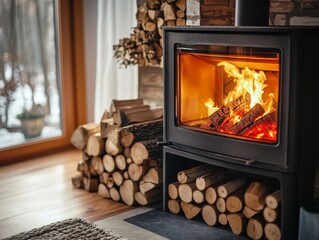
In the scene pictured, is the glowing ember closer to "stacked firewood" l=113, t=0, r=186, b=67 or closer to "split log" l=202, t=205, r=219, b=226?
"split log" l=202, t=205, r=219, b=226

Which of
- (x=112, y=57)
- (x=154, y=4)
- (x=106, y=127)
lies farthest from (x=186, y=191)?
(x=112, y=57)

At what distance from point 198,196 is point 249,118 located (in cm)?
49

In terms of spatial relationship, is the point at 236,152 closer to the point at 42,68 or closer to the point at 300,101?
the point at 300,101

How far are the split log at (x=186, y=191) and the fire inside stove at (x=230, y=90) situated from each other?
0.30 meters

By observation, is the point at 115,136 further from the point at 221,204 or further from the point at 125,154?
the point at 221,204

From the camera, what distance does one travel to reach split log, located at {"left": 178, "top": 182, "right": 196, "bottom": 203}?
278 cm

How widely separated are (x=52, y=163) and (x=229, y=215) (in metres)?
1.65

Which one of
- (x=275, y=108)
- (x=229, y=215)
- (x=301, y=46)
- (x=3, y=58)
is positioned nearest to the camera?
(x=301, y=46)

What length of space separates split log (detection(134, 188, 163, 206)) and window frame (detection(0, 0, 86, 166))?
1.30 m

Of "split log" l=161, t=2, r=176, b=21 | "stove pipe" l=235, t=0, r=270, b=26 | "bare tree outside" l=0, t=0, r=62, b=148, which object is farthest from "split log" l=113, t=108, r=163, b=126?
"bare tree outside" l=0, t=0, r=62, b=148

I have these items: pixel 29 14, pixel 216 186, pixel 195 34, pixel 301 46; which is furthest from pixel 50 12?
pixel 301 46

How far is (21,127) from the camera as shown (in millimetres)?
4004

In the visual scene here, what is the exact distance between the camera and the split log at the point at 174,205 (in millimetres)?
2867

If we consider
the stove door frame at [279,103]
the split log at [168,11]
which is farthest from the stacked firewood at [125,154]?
the split log at [168,11]
